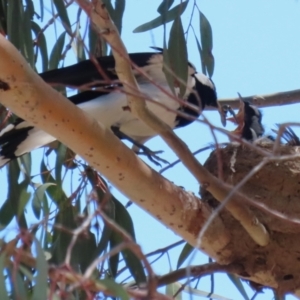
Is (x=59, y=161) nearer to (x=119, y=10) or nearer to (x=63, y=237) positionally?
(x=63, y=237)

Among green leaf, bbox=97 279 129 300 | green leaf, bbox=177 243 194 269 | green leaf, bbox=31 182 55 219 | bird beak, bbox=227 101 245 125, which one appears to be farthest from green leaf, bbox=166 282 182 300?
green leaf, bbox=97 279 129 300

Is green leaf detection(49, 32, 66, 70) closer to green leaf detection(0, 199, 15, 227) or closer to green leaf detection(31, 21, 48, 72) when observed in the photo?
green leaf detection(31, 21, 48, 72)

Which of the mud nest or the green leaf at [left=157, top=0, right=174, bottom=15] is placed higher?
the green leaf at [left=157, top=0, right=174, bottom=15]

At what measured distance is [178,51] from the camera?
6.25 feet

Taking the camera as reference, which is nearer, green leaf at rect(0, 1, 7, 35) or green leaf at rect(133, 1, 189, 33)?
green leaf at rect(133, 1, 189, 33)

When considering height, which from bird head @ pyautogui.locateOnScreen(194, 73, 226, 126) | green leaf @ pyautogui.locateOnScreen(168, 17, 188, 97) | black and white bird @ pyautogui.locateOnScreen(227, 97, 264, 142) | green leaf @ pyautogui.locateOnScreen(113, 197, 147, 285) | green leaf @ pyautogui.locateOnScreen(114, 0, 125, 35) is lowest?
green leaf @ pyautogui.locateOnScreen(113, 197, 147, 285)

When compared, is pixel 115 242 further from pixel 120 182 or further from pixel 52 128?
pixel 52 128

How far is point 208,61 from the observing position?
87.3 inches

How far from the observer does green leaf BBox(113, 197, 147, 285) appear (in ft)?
6.41

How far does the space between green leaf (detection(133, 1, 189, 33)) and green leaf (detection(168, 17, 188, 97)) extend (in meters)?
0.04

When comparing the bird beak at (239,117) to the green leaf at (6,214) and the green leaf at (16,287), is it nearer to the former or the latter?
the green leaf at (6,214)

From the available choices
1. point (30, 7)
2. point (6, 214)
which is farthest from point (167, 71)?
point (6, 214)

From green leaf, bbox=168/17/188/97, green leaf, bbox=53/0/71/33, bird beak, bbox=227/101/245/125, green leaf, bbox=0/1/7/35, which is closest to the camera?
green leaf, bbox=168/17/188/97

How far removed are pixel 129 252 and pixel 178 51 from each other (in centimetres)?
52
